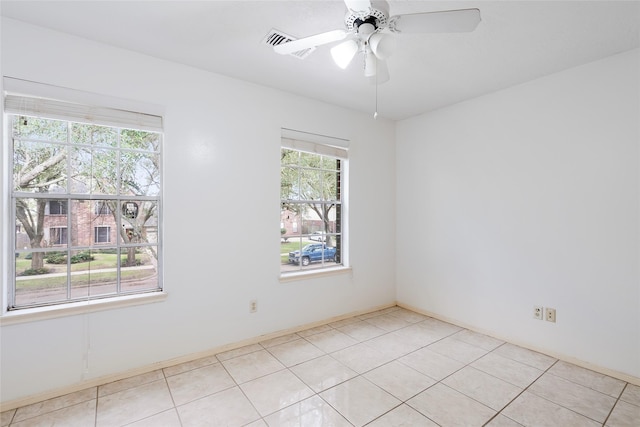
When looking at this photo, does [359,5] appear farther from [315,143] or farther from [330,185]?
[330,185]

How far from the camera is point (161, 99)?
2502 millimetres

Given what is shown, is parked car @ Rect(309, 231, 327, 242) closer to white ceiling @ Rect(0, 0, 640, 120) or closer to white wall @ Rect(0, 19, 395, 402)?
white wall @ Rect(0, 19, 395, 402)

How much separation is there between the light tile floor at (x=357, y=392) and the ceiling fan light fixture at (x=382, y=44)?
7.20ft

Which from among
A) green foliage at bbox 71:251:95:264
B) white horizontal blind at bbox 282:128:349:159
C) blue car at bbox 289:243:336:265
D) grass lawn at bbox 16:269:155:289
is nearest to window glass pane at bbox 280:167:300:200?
white horizontal blind at bbox 282:128:349:159

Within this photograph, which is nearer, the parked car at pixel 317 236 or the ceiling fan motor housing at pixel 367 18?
the ceiling fan motor housing at pixel 367 18

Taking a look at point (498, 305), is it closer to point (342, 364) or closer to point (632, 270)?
point (632, 270)

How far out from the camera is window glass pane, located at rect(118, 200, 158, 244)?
8.03 ft

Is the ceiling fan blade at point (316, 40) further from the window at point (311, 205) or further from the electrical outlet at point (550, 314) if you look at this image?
the electrical outlet at point (550, 314)

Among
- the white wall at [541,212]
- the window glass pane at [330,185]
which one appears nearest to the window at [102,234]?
the window glass pane at [330,185]

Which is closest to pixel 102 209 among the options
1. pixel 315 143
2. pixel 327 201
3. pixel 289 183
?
pixel 289 183

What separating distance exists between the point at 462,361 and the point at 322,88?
2.90 metres

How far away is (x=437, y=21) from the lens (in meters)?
1.39

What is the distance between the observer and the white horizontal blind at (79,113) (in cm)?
202

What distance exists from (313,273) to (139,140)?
2.13 meters
